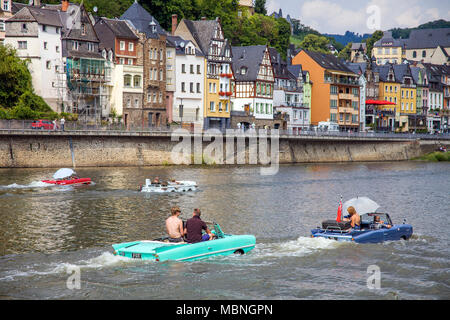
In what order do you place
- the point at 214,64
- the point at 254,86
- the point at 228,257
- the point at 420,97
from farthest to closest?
the point at 420,97 < the point at 254,86 < the point at 214,64 < the point at 228,257

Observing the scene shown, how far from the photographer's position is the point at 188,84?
86.4 m

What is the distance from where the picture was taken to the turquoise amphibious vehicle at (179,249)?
21.6 meters

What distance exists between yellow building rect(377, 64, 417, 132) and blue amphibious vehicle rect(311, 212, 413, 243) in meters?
98.8

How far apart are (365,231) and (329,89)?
84369 millimetres

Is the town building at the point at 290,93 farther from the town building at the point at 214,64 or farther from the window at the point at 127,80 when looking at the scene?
the window at the point at 127,80

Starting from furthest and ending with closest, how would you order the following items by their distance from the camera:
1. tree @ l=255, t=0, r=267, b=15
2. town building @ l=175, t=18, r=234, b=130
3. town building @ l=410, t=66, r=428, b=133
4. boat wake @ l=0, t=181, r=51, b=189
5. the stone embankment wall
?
tree @ l=255, t=0, r=267, b=15 → town building @ l=410, t=66, r=428, b=133 → town building @ l=175, t=18, r=234, b=130 → the stone embankment wall → boat wake @ l=0, t=181, r=51, b=189

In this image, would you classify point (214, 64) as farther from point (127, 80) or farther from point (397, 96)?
point (397, 96)

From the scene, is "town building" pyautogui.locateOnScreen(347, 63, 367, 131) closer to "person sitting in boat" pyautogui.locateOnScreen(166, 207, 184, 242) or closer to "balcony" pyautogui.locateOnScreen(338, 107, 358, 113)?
"balcony" pyautogui.locateOnScreen(338, 107, 358, 113)

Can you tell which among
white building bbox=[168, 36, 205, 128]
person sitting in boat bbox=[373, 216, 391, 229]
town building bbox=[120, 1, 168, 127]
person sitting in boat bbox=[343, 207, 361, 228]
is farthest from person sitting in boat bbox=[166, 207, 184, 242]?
white building bbox=[168, 36, 205, 128]

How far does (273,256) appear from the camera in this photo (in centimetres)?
2411

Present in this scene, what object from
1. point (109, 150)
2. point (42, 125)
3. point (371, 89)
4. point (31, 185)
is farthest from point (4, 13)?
point (371, 89)

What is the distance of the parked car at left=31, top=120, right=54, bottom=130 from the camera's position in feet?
195
